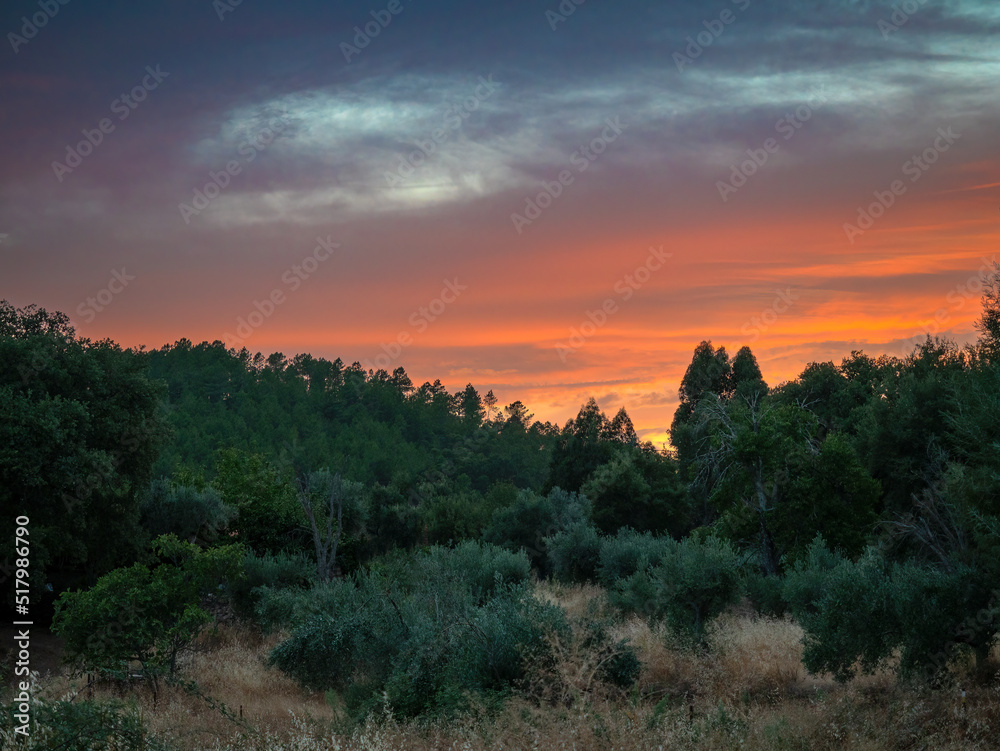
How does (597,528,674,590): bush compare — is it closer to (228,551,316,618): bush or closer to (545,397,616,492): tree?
(228,551,316,618): bush

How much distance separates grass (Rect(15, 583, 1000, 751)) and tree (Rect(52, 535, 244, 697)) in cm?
80

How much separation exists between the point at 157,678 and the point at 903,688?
12.6 meters

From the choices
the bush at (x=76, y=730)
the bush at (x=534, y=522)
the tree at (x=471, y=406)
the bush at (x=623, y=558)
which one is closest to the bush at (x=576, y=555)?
the bush at (x=623, y=558)

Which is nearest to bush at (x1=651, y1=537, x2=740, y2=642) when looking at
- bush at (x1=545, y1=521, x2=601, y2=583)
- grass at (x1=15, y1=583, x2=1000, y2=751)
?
grass at (x1=15, y1=583, x2=1000, y2=751)

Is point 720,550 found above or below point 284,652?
above

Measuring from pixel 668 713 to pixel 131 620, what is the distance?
998cm

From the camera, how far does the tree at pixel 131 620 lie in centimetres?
1345

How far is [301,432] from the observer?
2854 inches

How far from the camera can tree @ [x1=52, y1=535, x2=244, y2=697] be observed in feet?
44.1

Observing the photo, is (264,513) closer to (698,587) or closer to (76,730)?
(698,587)

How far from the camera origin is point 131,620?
44.5ft

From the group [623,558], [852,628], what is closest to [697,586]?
[852,628]

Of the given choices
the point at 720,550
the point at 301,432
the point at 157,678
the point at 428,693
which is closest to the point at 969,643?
the point at 720,550

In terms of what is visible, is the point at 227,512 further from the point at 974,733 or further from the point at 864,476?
the point at 974,733
